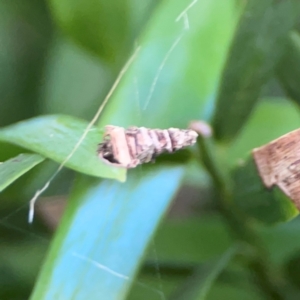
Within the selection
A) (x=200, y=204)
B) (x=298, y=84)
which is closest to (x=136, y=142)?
(x=298, y=84)

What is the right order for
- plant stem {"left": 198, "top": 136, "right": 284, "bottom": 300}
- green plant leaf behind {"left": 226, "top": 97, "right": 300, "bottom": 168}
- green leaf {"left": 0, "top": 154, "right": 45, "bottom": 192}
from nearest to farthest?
1. green leaf {"left": 0, "top": 154, "right": 45, "bottom": 192}
2. plant stem {"left": 198, "top": 136, "right": 284, "bottom": 300}
3. green plant leaf behind {"left": 226, "top": 97, "right": 300, "bottom": 168}

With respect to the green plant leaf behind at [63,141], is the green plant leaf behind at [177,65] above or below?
above

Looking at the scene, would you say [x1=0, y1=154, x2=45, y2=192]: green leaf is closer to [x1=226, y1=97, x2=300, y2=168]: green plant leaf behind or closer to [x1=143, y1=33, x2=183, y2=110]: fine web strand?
[x1=143, y1=33, x2=183, y2=110]: fine web strand

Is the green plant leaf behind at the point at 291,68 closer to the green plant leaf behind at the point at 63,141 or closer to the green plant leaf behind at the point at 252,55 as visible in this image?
the green plant leaf behind at the point at 252,55

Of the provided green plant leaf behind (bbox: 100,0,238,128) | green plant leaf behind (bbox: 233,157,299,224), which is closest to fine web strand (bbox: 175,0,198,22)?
green plant leaf behind (bbox: 100,0,238,128)

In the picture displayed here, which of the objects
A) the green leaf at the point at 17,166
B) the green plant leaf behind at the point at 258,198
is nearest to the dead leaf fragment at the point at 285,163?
the green plant leaf behind at the point at 258,198

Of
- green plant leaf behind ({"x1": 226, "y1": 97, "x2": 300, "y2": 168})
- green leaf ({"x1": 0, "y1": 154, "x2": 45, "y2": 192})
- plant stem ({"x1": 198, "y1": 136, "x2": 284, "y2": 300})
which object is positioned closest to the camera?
green leaf ({"x1": 0, "y1": 154, "x2": 45, "y2": 192})
